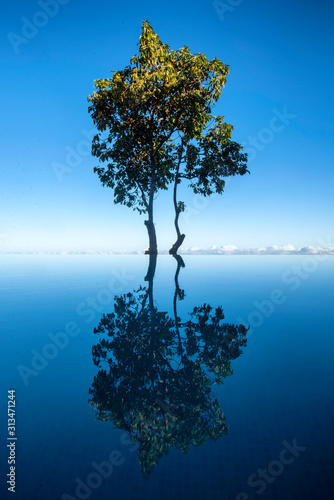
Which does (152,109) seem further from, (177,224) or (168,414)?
(168,414)

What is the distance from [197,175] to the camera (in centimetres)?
2767

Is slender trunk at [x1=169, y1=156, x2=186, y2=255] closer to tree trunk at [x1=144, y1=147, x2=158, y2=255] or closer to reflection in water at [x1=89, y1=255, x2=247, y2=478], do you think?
tree trunk at [x1=144, y1=147, x2=158, y2=255]

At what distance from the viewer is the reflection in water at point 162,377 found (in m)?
2.19

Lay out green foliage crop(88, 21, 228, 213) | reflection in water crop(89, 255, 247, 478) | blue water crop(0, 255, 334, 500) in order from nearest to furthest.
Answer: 1. blue water crop(0, 255, 334, 500)
2. reflection in water crop(89, 255, 247, 478)
3. green foliage crop(88, 21, 228, 213)

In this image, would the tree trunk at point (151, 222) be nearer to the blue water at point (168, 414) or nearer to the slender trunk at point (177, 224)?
the slender trunk at point (177, 224)

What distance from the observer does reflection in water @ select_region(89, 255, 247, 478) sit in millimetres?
2186

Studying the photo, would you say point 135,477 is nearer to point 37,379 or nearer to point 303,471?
point 303,471

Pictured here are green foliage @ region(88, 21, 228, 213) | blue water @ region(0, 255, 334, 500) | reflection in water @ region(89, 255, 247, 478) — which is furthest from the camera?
green foliage @ region(88, 21, 228, 213)

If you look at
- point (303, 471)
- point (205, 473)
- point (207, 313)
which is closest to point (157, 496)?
point (205, 473)

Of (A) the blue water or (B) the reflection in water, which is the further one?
(B) the reflection in water

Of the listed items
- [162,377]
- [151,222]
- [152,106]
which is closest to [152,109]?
[152,106]

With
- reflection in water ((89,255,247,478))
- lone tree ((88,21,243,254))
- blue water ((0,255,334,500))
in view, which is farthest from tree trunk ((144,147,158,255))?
blue water ((0,255,334,500))

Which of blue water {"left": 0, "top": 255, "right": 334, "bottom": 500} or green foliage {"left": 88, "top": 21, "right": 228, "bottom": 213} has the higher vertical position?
green foliage {"left": 88, "top": 21, "right": 228, "bottom": 213}

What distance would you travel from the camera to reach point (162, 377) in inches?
122
